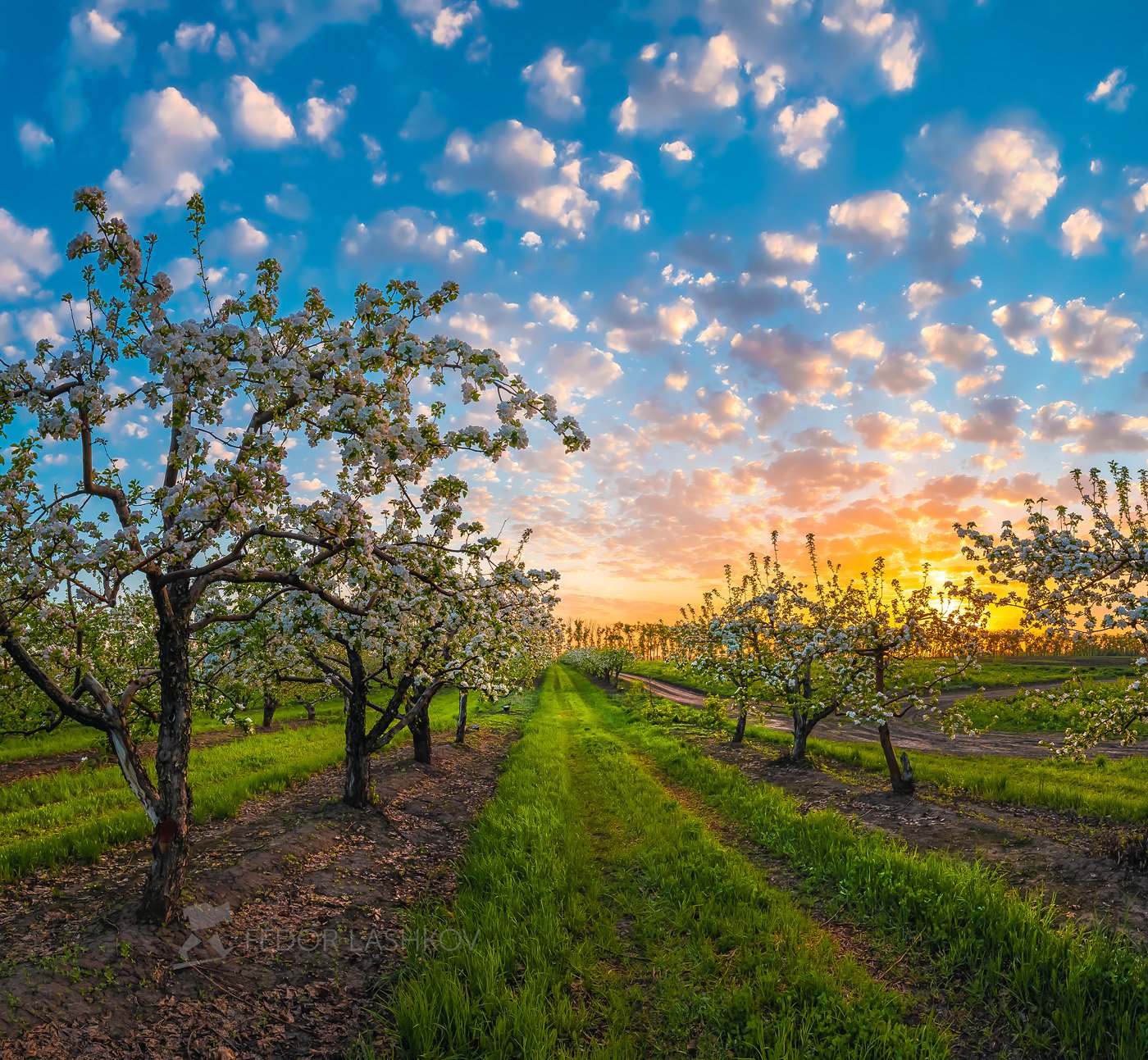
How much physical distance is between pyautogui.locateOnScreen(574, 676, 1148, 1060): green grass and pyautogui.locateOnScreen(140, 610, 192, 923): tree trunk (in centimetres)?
1051

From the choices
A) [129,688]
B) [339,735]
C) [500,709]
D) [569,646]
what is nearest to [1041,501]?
[129,688]

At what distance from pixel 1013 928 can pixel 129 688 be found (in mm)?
12946

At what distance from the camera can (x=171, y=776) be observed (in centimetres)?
803

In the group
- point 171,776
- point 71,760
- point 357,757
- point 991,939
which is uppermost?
point 171,776

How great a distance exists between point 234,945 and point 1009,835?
15.1 meters

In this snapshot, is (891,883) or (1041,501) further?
(1041,501)

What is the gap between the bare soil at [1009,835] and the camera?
29.8 ft

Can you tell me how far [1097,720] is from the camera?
1042cm

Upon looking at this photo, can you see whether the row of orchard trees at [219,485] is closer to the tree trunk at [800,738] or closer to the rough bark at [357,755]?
the rough bark at [357,755]

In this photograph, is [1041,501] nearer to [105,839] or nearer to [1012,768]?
[1012,768]

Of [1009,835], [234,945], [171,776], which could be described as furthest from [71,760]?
[1009,835]

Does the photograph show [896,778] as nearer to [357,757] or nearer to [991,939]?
[991,939]

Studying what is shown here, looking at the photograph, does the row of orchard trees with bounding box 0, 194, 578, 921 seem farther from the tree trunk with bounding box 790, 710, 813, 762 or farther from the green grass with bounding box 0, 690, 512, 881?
the tree trunk with bounding box 790, 710, 813, 762

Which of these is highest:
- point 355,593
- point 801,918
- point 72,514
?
point 72,514
